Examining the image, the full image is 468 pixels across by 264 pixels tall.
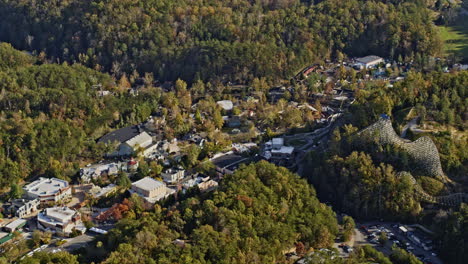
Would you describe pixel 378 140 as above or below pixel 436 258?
above

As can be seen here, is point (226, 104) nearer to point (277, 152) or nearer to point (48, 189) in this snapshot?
point (277, 152)

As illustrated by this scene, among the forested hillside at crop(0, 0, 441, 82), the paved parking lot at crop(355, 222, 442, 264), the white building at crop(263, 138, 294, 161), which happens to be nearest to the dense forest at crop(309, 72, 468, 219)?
the paved parking lot at crop(355, 222, 442, 264)

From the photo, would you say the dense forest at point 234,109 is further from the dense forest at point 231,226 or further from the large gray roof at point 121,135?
the large gray roof at point 121,135

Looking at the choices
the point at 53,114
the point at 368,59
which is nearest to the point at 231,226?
the point at 53,114

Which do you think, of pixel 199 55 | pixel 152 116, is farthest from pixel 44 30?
pixel 152 116

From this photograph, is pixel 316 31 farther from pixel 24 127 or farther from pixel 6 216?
pixel 6 216

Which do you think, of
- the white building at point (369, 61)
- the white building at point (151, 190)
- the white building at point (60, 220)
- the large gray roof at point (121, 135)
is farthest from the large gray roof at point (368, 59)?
the white building at point (60, 220)
